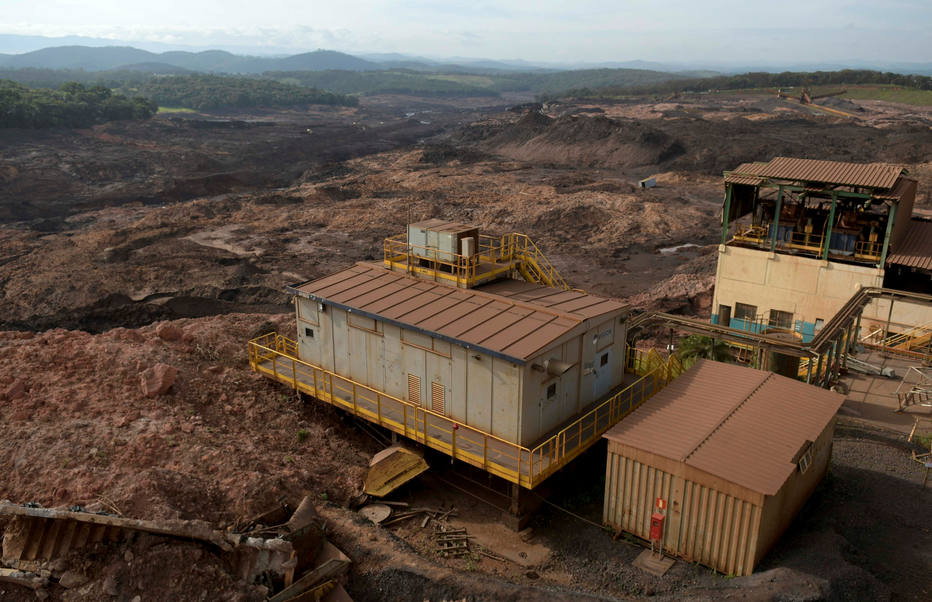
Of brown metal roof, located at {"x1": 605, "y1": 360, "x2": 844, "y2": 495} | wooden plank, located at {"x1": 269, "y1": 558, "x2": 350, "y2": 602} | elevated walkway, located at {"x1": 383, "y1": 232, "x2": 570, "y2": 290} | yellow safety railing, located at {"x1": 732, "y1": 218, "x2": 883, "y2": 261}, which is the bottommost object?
wooden plank, located at {"x1": 269, "y1": 558, "x2": 350, "y2": 602}

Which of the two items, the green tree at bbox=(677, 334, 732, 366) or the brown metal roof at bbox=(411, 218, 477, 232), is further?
the green tree at bbox=(677, 334, 732, 366)

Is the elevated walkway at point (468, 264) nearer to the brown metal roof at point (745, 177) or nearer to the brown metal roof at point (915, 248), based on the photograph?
the brown metal roof at point (745, 177)

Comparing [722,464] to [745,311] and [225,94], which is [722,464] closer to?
[745,311]

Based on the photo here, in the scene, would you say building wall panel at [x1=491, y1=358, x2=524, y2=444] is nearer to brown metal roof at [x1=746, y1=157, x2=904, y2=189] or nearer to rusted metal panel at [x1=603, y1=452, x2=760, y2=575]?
rusted metal panel at [x1=603, y1=452, x2=760, y2=575]

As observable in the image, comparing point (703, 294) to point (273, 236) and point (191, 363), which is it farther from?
point (273, 236)

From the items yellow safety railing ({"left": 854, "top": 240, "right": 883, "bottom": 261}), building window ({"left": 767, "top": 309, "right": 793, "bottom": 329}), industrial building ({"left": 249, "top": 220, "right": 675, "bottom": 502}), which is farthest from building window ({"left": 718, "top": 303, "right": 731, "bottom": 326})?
industrial building ({"left": 249, "top": 220, "right": 675, "bottom": 502})

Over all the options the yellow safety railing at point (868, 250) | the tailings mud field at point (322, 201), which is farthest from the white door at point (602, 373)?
the tailings mud field at point (322, 201)
